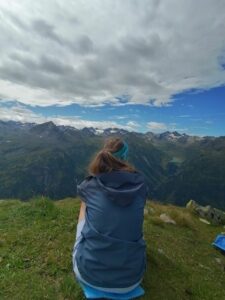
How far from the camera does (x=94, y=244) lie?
6.24 metres

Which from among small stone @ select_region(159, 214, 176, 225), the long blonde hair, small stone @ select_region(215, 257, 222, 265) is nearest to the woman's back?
the long blonde hair

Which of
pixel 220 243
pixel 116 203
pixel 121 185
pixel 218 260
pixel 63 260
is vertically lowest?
pixel 218 260

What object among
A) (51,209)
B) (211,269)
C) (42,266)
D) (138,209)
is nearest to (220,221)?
(211,269)

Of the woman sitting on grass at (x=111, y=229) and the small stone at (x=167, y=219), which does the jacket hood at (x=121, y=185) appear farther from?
the small stone at (x=167, y=219)

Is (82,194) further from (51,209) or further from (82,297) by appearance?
(51,209)

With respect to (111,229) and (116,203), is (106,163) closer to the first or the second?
(116,203)

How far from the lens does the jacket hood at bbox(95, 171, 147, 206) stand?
241 inches

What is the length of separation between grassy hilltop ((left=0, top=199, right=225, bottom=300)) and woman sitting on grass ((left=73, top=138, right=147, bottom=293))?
2161 mm

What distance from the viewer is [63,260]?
9719 millimetres

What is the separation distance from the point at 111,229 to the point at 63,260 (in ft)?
14.0

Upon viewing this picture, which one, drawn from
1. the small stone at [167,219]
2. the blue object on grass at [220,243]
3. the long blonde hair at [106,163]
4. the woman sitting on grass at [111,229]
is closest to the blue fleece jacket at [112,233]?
the woman sitting on grass at [111,229]

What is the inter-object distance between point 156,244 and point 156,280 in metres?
3.49

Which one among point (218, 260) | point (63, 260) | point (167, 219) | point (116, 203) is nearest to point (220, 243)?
point (218, 260)

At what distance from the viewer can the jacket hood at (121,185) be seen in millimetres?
6125
